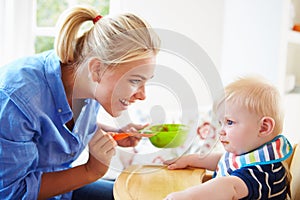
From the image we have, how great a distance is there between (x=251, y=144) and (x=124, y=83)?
366mm

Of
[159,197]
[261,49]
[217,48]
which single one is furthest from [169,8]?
[159,197]

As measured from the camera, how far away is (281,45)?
6.54 ft

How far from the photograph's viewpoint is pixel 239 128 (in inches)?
41.9

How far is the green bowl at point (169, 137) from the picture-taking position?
132 cm

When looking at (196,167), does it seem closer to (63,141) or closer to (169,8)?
(63,141)

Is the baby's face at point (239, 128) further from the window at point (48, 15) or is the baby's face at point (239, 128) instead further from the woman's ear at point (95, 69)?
the window at point (48, 15)

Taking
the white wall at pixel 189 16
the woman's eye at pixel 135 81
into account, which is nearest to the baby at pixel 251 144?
the woman's eye at pixel 135 81

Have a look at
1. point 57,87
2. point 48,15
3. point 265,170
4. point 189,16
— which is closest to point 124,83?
point 57,87

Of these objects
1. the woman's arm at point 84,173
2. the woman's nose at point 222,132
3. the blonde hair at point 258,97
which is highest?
the blonde hair at point 258,97

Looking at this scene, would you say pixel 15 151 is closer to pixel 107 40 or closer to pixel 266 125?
pixel 107 40

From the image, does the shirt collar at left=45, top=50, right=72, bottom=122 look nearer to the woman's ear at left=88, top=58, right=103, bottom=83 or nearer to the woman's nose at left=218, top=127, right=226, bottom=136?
the woman's ear at left=88, top=58, right=103, bottom=83

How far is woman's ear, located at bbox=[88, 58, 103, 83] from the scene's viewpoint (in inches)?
45.7

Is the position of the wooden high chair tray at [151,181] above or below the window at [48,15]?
below

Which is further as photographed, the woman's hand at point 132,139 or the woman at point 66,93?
the woman's hand at point 132,139
